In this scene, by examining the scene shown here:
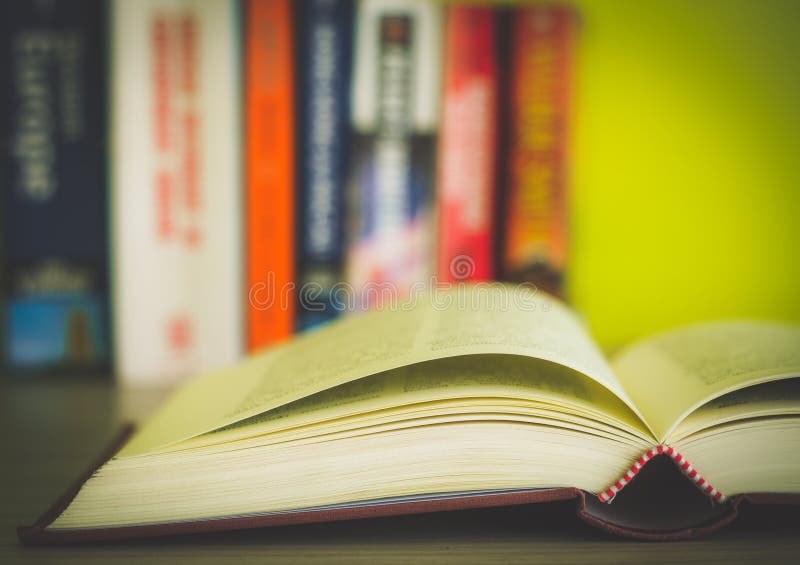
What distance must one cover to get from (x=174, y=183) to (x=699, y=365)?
22.9 inches

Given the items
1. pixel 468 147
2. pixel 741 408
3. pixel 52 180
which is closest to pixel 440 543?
pixel 741 408

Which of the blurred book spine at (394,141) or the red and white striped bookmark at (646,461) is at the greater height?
A: the blurred book spine at (394,141)

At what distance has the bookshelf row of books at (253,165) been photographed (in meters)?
0.69

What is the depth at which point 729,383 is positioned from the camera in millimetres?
302

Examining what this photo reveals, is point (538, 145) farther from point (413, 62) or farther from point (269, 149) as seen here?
point (269, 149)

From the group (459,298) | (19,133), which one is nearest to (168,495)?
(459,298)

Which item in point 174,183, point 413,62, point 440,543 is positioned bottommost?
point 440,543

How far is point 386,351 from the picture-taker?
0.34m

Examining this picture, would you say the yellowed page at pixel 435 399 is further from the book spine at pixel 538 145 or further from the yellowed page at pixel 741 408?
the book spine at pixel 538 145

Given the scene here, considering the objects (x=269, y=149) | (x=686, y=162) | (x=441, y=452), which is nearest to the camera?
(x=441, y=452)

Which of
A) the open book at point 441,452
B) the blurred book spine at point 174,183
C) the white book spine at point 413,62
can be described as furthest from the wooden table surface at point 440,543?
the white book spine at point 413,62

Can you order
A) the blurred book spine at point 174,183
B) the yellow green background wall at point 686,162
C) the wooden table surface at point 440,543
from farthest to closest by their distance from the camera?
the yellow green background wall at point 686,162 < the blurred book spine at point 174,183 < the wooden table surface at point 440,543

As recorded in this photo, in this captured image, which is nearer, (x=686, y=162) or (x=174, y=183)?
(x=174, y=183)

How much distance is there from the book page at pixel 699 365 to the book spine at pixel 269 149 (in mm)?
400
